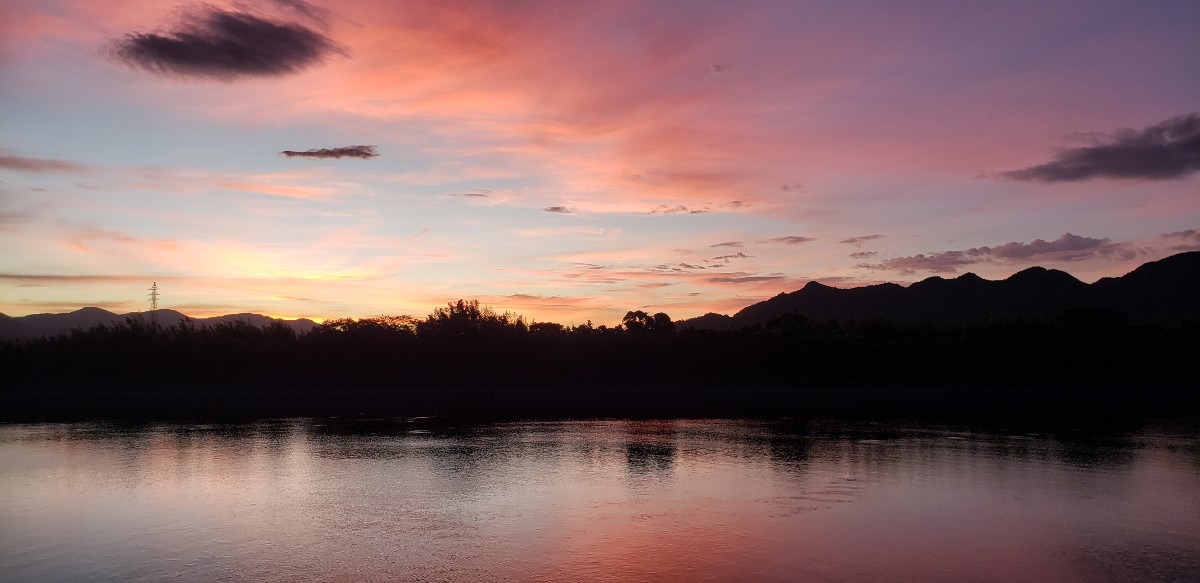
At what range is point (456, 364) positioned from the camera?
10912cm

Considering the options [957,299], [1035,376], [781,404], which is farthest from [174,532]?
[957,299]

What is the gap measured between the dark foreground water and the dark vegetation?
147 ft

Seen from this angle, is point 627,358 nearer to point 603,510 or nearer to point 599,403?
point 599,403

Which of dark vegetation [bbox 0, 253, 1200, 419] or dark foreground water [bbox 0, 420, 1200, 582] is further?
dark vegetation [bbox 0, 253, 1200, 419]

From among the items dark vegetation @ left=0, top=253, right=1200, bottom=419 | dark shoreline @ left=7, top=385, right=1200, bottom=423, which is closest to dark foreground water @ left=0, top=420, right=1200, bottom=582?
dark shoreline @ left=7, top=385, right=1200, bottom=423

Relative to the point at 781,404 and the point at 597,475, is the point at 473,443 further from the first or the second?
the point at 781,404

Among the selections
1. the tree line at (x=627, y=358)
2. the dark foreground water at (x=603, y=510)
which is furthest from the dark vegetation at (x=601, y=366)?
the dark foreground water at (x=603, y=510)

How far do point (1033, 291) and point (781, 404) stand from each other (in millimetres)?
141927

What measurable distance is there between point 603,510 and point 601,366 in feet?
275

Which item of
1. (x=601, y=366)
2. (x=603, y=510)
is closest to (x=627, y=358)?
(x=601, y=366)

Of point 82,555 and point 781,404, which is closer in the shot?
point 82,555

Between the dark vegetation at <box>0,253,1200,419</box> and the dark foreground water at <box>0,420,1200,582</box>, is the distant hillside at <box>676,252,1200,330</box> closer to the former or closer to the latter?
the dark vegetation at <box>0,253,1200,419</box>

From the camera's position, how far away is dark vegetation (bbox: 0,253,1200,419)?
96000 millimetres

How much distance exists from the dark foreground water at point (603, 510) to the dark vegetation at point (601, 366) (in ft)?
147
